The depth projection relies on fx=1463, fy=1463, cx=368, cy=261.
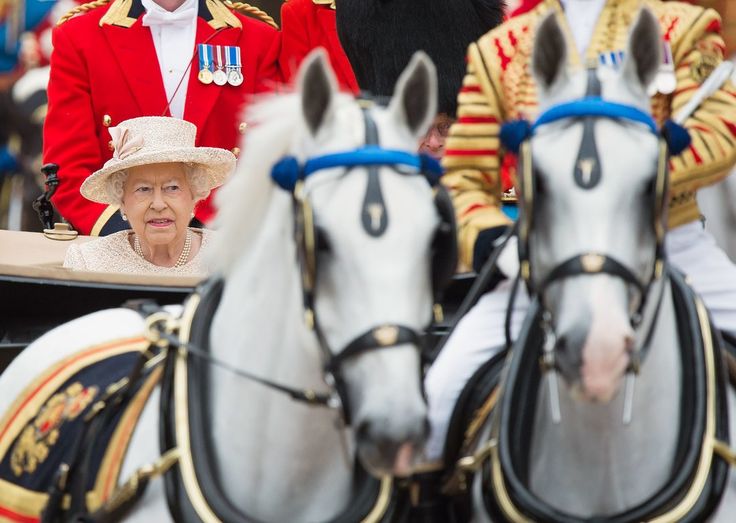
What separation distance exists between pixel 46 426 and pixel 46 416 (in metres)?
0.03

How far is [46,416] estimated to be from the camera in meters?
3.14

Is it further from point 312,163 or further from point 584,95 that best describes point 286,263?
point 584,95

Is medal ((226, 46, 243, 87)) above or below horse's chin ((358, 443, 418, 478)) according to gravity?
above

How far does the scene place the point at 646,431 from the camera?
2.67 m

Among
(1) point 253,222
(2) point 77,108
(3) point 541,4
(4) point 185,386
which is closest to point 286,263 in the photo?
(1) point 253,222

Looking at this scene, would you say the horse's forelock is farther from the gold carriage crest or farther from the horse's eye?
the gold carriage crest

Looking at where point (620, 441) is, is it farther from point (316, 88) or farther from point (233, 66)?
point (233, 66)

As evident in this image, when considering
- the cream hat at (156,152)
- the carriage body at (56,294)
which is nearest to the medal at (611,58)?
the carriage body at (56,294)

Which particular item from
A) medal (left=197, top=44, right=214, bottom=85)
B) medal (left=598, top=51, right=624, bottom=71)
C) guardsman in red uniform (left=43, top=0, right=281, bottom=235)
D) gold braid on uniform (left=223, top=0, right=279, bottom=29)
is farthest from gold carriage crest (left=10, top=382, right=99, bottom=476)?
gold braid on uniform (left=223, top=0, right=279, bottom=29)

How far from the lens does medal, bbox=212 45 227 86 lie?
17.6ft

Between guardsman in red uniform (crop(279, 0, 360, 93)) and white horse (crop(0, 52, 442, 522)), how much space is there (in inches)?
115

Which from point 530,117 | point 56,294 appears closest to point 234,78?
point 56,294

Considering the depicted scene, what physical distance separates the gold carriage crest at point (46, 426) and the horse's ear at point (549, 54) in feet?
3.76

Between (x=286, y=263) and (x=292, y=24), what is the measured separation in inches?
126
